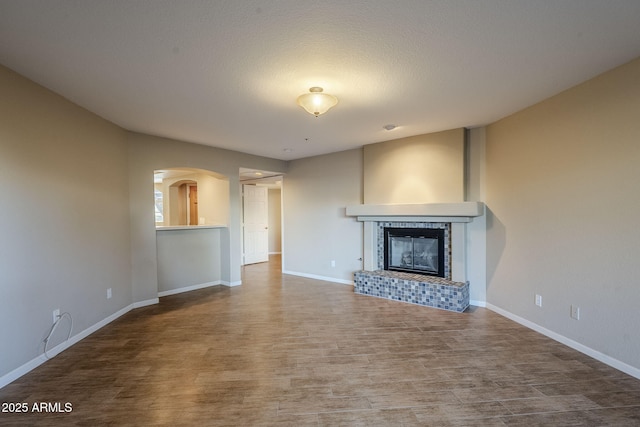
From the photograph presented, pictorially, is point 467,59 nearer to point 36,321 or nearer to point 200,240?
point 36,321

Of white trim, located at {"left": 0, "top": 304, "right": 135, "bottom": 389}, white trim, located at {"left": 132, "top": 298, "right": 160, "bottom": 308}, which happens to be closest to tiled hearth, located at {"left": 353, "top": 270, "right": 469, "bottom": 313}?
white trim, located at {"left": 132, "top": 298, "right": 160, "bottom": 308}

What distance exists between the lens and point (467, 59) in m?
2.17

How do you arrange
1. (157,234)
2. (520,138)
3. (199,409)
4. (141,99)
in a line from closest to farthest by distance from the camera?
(199,409) → (141,99) → (520,138) → (157,234)

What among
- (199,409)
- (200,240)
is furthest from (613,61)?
(200,240)

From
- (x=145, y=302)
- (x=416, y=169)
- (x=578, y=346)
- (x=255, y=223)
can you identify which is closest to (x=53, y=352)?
(x=145, y=302)

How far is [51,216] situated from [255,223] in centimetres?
522

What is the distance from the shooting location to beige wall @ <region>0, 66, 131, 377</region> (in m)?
2.23

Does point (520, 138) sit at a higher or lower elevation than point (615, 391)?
higher

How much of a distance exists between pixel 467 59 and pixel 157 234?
15.7ft

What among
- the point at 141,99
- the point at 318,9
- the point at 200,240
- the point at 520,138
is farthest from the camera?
the point at 200,240

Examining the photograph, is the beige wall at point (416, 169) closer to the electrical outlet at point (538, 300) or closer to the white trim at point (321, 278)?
the electrical outlet at point (538, 300)

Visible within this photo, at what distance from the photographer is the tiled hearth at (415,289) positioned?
12.5 feet

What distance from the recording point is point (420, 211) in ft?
13.7

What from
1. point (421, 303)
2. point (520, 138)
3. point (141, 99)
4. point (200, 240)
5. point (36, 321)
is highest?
point (141, 99)
